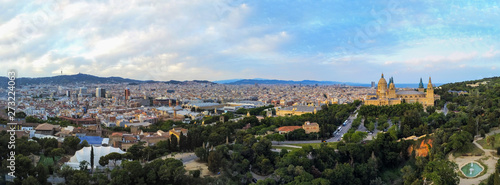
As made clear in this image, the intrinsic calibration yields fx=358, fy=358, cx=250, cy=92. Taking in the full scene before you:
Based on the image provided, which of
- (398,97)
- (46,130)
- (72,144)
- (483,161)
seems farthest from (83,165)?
(398,97)

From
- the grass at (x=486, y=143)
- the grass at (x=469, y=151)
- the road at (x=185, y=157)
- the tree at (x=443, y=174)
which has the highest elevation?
the grass at (x=486, y=143)

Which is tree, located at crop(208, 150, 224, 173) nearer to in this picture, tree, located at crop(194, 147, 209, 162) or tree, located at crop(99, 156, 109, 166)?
tree, located at crop(194, 147, 209, 162)

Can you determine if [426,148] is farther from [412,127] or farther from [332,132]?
[332,132]

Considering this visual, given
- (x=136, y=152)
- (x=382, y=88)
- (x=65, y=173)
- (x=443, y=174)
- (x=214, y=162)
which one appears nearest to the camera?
(x=443, y=174)

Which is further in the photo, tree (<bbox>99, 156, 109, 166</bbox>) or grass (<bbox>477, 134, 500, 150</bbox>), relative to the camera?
tree (<bbox>99, 156, 109, 166</bbox>)

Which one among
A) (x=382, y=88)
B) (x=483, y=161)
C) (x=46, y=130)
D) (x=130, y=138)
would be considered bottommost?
(x=130, y=138)

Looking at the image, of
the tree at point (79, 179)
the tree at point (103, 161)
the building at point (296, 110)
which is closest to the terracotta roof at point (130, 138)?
the tree at point (103, 161)

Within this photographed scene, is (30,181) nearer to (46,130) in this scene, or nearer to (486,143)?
(46,130)

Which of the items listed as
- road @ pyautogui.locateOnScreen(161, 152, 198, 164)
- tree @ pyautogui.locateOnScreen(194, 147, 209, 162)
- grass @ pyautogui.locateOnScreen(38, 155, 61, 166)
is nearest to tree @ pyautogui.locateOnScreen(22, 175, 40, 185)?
grass @ pyautogui.locateOnScreen(38, 155, 61, 166)

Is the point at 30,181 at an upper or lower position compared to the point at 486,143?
lower

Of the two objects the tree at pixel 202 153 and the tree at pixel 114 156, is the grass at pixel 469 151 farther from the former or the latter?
the tree at pixel 114 156

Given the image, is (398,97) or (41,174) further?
(398,97)
